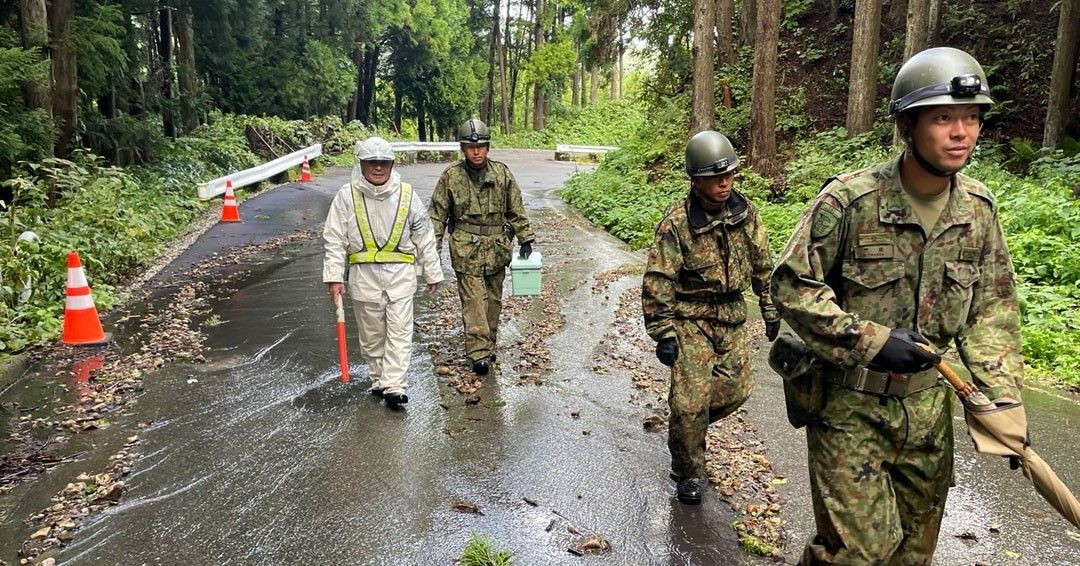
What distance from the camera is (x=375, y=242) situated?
20.0ft

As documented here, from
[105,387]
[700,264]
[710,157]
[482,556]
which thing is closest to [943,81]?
[710,157]

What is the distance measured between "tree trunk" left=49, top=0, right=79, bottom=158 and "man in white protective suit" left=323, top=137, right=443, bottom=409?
9.52 meters

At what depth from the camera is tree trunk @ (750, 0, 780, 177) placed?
580 inches

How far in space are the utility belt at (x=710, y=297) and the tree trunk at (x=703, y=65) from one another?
1258 cm

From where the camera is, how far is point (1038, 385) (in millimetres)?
6512

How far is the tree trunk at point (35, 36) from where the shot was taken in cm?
1186

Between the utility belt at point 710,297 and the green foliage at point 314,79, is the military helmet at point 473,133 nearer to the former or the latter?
the utility belt at point 710,297

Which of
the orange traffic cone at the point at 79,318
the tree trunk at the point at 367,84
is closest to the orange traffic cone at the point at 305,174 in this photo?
the orange traffic cone at the point at 79,318

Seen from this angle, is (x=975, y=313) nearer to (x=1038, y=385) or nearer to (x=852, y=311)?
(x=852, y=311)

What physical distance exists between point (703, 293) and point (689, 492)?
1.21 m

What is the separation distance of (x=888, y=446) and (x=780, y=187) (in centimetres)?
1298

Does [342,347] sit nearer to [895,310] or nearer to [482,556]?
[482,556]

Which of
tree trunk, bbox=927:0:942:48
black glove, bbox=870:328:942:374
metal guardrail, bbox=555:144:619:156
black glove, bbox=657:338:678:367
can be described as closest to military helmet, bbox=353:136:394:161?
black glove, bbox=657:338:678:367

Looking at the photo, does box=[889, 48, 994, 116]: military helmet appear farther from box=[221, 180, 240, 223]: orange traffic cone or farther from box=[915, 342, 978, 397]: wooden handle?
box=[221, 180, 240, 223]: orange traffic cone
